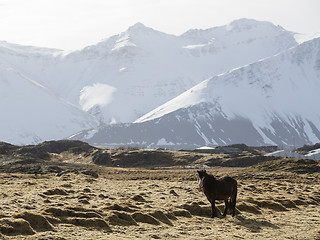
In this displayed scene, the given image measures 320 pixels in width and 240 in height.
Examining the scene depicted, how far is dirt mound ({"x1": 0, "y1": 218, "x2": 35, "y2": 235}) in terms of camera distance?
1856cm

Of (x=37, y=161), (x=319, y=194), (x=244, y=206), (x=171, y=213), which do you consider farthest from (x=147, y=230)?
(x=37, y=161)

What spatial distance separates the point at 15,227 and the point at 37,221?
4.71 ft

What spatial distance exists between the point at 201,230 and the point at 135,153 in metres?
110

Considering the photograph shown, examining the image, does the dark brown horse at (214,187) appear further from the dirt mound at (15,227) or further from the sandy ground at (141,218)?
the dirt mound at (15,227)

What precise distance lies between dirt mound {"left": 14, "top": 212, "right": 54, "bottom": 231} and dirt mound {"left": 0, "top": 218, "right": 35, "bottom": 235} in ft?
1.99

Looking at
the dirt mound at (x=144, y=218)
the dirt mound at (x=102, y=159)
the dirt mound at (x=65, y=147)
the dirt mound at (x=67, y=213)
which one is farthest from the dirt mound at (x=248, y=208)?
the dirt mound at (x=65, y=147)

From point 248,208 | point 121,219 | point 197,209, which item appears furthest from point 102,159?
point 121,219

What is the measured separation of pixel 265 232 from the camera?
21.8 m

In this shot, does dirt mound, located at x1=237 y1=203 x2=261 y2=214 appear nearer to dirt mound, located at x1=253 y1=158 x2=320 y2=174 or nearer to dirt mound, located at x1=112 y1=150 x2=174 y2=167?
dirt mound, located at x1=253 y1=158 x2=320 y2=174

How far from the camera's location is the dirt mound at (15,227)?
1856 centimetres

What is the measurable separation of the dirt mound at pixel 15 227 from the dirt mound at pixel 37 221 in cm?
61

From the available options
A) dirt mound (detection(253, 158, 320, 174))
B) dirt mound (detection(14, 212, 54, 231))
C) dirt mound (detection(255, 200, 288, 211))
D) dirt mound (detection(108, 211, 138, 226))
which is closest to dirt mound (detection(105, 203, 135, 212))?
dirt mound (detection(108, 211, 138, 226))

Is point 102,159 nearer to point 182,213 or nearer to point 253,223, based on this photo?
point 182,213

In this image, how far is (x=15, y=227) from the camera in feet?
62.1
